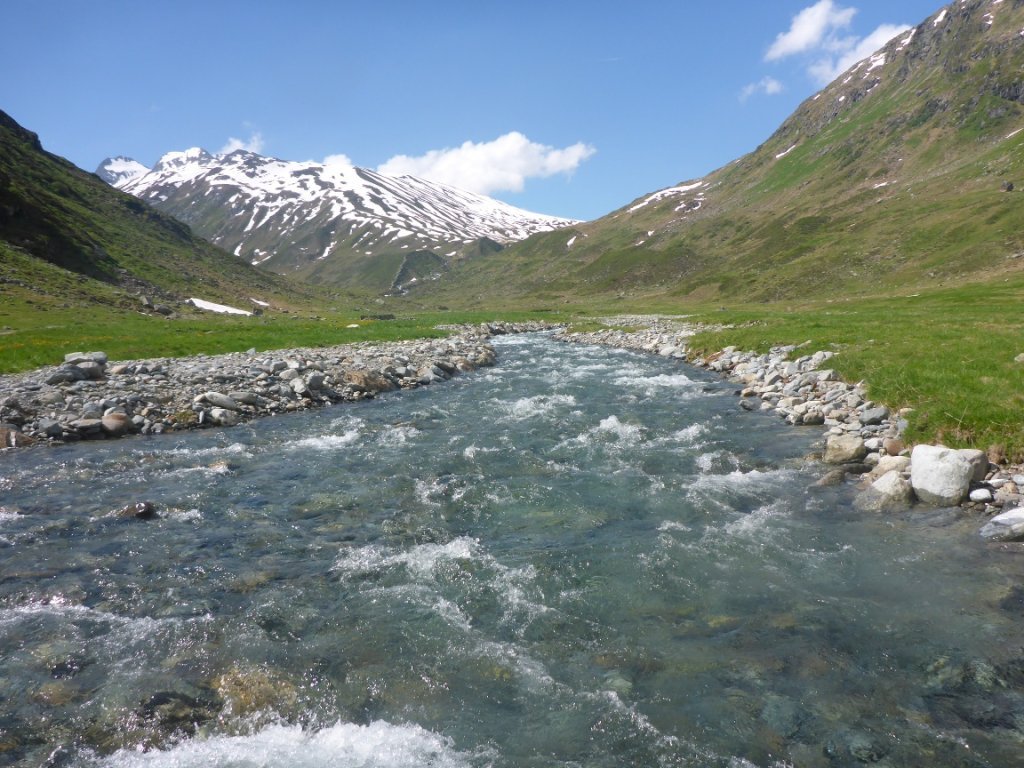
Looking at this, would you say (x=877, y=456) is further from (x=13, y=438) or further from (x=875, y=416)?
(x=13, y=438)

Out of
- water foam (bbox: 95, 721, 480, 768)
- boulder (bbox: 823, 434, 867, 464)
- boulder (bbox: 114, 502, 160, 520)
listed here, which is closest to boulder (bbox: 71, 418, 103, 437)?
boulder (bbox: 114, 502, 160, 520)

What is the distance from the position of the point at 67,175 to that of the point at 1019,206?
7719 inches

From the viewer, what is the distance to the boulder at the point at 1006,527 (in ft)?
32.8

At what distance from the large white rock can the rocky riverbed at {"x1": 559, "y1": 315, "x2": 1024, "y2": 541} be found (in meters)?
0.02

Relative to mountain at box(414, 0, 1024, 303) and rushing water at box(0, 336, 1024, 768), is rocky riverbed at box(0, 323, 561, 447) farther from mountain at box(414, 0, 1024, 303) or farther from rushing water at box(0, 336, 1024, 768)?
mountain at box(414, 0, 1024, 303)

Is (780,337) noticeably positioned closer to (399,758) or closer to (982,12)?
(399,758)

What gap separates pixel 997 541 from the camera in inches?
396

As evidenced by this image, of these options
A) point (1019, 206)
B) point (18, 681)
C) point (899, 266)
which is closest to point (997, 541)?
point (18, 681)

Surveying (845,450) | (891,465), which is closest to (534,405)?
(845,450)

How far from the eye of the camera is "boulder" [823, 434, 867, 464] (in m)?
14.8

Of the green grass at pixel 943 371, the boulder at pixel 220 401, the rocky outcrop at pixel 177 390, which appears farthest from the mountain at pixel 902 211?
the boulder at pixel 220 401

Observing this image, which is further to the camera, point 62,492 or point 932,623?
point 62,492

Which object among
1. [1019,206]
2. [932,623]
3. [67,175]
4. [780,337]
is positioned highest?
[67,175]

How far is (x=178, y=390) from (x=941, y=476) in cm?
2671
